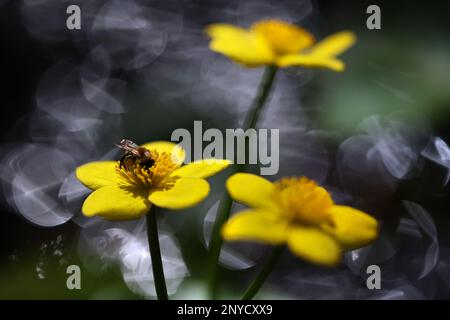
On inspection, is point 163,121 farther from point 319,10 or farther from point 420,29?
point 420,29

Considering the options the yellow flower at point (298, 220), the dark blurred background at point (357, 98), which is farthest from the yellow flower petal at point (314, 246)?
the dark blurred background at point (357, 98)

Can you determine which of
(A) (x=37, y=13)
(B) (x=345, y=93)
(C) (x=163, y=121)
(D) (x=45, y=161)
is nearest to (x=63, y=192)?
(D) (x=45, y=161)

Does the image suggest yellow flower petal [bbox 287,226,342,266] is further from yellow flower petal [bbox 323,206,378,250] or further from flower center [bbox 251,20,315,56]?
flower center [bbox 251,20,315,56]

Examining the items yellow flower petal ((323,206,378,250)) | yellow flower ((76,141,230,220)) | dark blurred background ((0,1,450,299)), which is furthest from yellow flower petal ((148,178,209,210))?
dark blurred background ((0,1,450,299))

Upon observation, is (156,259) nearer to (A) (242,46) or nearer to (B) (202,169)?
(B) (202,169)

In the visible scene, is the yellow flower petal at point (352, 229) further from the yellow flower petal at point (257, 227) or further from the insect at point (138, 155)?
the insect at point (138, 155)
